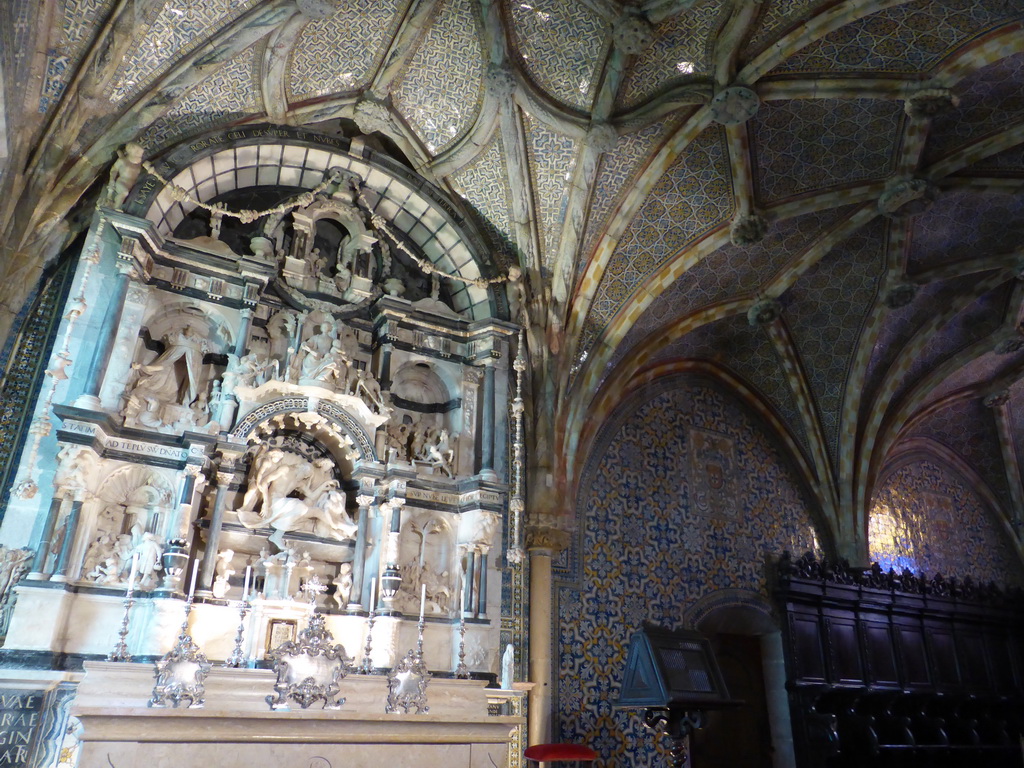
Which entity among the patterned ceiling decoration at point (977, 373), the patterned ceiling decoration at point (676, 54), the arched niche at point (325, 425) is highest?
the patterned ceiling decoration at point (676, 54)

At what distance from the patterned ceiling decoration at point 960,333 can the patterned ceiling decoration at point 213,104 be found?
34.1ft

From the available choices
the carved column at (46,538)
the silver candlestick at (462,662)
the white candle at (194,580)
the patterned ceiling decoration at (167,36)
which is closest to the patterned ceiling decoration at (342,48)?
the patterned ceiling decoration at (167,36)

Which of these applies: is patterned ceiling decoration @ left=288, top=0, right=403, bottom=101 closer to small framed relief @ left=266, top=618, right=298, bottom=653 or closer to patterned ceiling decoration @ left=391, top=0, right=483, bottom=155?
patterned ceiling decoration @ left=391, top=0, right=483, bottom=155

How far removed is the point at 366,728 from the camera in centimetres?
616

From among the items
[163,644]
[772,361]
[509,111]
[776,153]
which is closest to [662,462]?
[772,361]

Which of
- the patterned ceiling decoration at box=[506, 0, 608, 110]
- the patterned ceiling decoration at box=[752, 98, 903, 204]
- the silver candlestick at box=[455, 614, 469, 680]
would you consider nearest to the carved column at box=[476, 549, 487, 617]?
the silver candlestick at box=[455, 614, 469, 680]

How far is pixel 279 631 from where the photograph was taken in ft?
24.5

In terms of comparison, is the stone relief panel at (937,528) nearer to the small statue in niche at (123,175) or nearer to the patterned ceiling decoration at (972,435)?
the patterned ceiling decoration at (972,435)

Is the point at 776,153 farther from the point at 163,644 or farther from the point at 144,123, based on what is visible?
the point at 163,644

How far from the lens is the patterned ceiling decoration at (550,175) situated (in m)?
9.55

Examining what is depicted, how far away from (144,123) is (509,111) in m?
3.99

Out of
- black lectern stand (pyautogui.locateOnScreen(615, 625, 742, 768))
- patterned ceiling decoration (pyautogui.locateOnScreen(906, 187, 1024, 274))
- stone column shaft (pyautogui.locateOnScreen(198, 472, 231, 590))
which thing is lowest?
black lectern stand (pyautogui.locateOnScreen(615, 625, 742, 768))

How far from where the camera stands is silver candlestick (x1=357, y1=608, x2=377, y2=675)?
286 inches

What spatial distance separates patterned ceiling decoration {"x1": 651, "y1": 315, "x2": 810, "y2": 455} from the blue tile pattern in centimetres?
44
